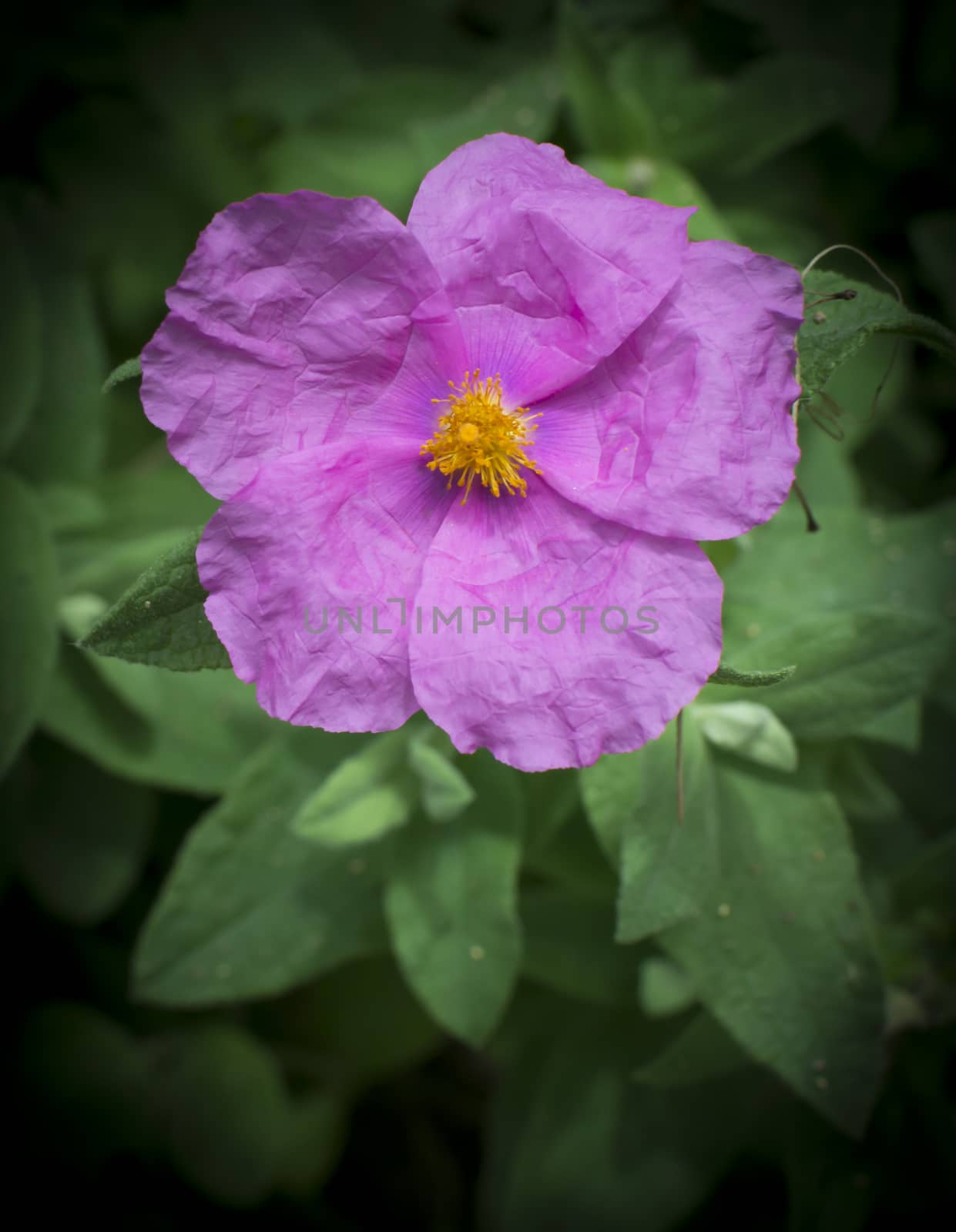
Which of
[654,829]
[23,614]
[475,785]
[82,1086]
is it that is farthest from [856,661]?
[82,1086]

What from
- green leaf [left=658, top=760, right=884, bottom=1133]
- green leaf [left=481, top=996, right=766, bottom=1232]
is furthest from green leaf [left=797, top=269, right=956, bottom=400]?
green leaf [left=481, top=996, right=766, bottom=1232]

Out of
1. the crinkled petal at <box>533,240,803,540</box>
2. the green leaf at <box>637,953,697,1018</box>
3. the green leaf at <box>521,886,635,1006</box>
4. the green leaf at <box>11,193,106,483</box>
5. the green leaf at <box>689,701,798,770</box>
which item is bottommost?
the green leaf at <box>521,886,635,1006</box>

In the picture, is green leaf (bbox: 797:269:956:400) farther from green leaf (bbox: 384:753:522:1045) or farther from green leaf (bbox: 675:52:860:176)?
green leaf (bbox: 675:52:860:176)

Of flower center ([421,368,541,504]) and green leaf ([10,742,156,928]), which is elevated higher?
flower center ([421,368,541,504])

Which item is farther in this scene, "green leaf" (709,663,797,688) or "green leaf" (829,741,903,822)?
"green leaf" (829,741,903,822)

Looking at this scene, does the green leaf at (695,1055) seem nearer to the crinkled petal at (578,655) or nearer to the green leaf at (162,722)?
the crinkled petal at (578,655)

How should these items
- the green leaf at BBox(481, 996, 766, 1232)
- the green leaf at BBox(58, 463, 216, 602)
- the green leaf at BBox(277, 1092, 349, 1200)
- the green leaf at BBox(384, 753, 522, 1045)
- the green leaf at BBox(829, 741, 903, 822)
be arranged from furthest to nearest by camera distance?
the green leaf at BBox(277, 1092, 349, 1200), the green leaf at BBox(58, 463, 216, 602), the green leaf at BBox(481, 996, 766, 1232), the green leaf at BBox(829, 741, 903, 822), the green leaf at BBox(384, 753, 522, 1045)
